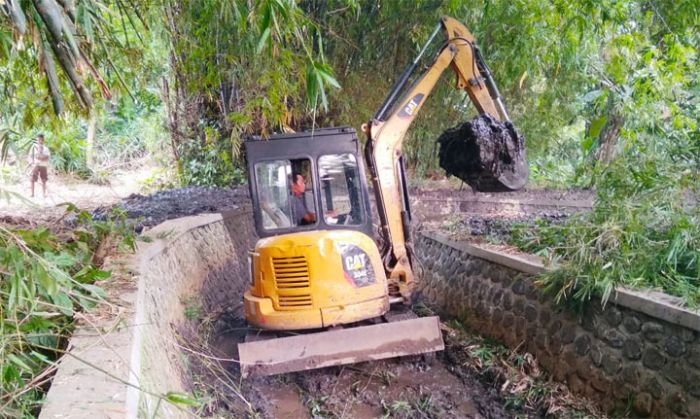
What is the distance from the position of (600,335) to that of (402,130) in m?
2.42

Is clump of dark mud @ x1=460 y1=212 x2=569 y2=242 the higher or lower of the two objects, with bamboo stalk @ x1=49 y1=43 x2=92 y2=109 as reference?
lower

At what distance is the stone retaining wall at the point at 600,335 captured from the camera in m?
3.14

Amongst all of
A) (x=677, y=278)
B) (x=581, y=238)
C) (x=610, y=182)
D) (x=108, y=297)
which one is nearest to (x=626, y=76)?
(x=610, y=182)

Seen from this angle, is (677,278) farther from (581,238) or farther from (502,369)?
(502,369)

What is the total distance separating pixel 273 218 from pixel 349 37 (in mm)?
4068

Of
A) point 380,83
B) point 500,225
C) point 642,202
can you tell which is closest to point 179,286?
point 500,225

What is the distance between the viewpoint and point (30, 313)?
2.13m

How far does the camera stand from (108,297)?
2.96 meters

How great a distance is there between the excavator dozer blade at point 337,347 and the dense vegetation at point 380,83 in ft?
3.91

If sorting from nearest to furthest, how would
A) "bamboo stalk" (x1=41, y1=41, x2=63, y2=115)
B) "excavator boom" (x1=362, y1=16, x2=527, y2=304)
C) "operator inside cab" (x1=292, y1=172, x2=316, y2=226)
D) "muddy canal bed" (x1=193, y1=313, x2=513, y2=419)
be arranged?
"bamboo stalk" (x1=41, y1=41, x2=63, y2=115), "muddy canal bed" (x1=193, y1=313, x2=513, y2=419), "operator inside cab" (x1=292, y1=172, x2=316, y2=226), "excavator boom" (x1=362, y1=16, x2=527, y2=304)

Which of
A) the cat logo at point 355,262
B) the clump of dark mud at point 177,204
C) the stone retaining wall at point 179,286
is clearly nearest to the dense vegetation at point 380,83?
the stone retaining wall at point 179,286

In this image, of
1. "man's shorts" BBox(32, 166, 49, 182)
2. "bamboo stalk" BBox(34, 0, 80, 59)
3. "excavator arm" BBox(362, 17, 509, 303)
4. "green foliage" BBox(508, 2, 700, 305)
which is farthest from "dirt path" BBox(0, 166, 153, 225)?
"green foliage" BBox(508, 2, 700, 305)

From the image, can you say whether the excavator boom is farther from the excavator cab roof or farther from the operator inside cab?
the operator inside cab

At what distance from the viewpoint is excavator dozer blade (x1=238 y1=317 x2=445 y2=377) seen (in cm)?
448
